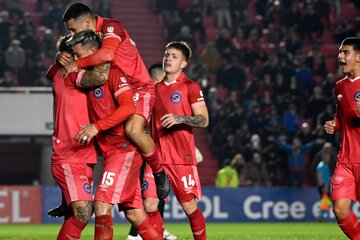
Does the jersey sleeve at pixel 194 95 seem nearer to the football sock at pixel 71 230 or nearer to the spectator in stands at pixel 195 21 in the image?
the football sock at pixel 71 230

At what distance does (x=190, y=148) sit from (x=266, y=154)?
13.9 meters

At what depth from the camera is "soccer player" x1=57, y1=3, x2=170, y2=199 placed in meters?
10.1

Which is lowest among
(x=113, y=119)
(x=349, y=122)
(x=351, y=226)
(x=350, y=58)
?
(x=351, y=226)

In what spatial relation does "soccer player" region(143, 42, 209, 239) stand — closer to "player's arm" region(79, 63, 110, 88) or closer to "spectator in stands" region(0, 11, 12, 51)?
"player's arm" region(79, 63, 110, 88)

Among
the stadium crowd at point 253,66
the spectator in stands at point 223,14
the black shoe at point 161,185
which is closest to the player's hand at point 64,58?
the black shoe at point 161,185

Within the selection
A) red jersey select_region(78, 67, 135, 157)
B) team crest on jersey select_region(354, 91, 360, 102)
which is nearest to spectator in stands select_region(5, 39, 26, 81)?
team crest on jersey select_region(354, 91, 360, 102)

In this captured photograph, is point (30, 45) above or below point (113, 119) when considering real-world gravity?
below

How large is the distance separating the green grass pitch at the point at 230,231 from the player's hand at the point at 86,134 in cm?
566

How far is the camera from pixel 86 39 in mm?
10234

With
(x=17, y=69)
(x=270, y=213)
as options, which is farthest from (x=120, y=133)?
(x=17, y=69)

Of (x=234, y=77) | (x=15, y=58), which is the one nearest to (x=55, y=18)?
(x=15, y=58)

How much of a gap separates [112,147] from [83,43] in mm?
1064

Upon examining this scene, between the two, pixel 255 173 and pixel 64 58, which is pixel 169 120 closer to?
pixel 64 58

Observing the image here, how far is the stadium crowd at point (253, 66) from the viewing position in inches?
1021
